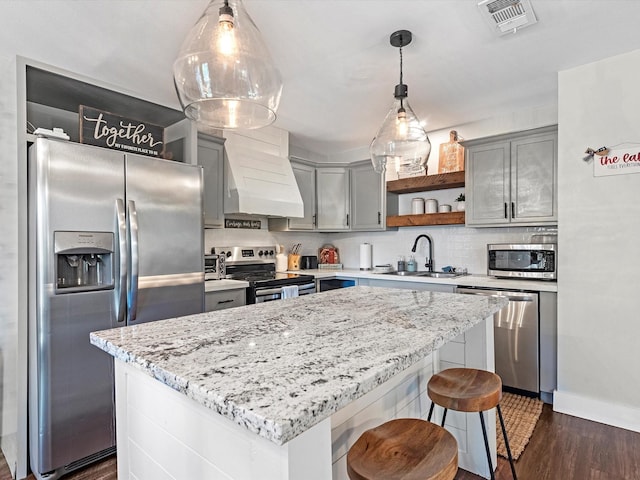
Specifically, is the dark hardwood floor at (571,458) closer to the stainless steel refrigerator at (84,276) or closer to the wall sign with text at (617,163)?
the stainless steel refrigerator at (84,276)

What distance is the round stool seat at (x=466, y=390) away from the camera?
138cm

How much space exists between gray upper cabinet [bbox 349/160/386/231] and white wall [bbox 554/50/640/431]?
188 cm

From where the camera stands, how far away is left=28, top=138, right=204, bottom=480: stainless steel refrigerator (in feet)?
6.33

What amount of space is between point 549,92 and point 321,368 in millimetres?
3268

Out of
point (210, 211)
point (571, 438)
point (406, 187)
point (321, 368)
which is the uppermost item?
point (406, 187)

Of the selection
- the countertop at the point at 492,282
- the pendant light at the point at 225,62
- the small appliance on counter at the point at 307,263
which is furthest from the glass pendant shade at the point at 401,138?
the small appliance on counter at the point at 307,263

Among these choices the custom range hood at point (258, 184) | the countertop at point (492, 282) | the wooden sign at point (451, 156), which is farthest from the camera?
the wooden sign at point (451, 156)

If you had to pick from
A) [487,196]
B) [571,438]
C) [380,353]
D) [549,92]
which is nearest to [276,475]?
[380,353]

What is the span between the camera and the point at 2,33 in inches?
81.1

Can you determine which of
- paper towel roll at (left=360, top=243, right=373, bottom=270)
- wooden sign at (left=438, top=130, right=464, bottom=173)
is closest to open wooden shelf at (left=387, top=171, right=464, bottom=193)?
wooden sign at (left=438, top=130, right=464, bottom=173)

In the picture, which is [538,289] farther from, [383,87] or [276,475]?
[276,475]

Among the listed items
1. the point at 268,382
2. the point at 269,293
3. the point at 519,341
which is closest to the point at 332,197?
the point at 269,293

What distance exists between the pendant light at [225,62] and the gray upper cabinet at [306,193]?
2.71 meters

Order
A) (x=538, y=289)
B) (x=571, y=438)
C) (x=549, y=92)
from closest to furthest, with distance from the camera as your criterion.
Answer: (x=571, y=438), (x=538, y=289), (x=549, y=92)
